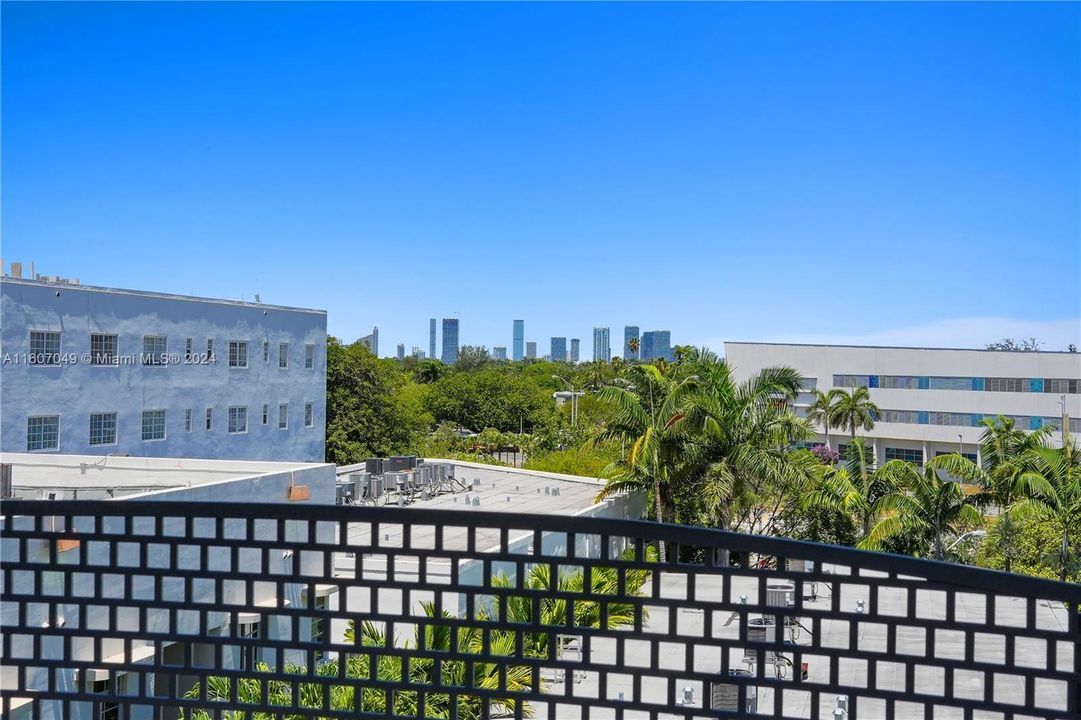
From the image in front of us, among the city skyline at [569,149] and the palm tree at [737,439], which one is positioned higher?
the city skyline at [569,149]

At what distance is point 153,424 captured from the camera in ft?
81.8

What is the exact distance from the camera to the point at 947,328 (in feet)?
283

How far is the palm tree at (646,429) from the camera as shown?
1781 cm

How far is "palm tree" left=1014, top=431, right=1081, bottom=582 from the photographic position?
53.3ft

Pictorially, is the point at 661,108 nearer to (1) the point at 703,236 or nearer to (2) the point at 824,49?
(2) the point at 824,49

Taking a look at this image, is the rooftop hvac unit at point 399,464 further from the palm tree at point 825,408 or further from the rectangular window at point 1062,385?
the rectangular window at point 1062,385

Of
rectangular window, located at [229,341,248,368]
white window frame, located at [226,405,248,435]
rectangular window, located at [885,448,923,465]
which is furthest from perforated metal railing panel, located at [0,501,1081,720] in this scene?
rectangular window, located at [885,448,923,465]

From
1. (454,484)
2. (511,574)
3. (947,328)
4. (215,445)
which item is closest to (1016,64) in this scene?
(454,484)

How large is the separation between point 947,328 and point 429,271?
53614mm

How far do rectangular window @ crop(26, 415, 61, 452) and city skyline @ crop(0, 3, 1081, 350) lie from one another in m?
4.64

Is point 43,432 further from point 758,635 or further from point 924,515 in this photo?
point 924,515

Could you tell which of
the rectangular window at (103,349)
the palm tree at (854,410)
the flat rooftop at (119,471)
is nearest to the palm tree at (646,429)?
the flat rooftop at (119,471)

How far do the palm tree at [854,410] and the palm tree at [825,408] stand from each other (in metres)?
0.17

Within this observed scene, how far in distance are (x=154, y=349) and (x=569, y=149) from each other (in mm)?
25464
